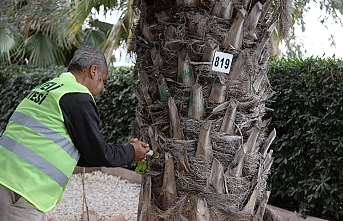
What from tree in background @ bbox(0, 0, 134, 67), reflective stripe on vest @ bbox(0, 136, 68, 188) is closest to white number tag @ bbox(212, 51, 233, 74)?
reflective stripe on vest @ bbox(0, 136, 68, 188)

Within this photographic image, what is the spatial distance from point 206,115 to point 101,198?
4.77 m

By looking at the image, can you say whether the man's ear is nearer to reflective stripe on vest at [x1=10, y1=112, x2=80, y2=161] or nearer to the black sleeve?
the black sleeve

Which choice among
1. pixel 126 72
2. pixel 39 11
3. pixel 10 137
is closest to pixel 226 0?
pixel 10 137

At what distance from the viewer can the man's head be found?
2893 millimetres

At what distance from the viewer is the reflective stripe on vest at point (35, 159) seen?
2.62 m

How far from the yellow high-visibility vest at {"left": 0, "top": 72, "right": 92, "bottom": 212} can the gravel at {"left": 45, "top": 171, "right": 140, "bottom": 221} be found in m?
2.96

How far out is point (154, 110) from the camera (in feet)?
10.6

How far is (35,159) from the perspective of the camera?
2.62 m

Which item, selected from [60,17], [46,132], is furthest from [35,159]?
[60,17]

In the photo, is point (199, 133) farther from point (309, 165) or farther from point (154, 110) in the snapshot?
point (309, 165)

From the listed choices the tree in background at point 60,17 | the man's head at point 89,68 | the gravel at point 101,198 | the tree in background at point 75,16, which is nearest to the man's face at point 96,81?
the man's head at point 89,68

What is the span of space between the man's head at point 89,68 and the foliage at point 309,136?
2.92 metres

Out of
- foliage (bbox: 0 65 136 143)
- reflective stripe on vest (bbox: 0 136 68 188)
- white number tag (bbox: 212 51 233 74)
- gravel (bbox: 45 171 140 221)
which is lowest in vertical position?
gravel (bbox: 45 171 140 221)

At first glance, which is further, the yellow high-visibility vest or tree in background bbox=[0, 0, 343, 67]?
tree in background bbox=[0, 0, 343, 67]
